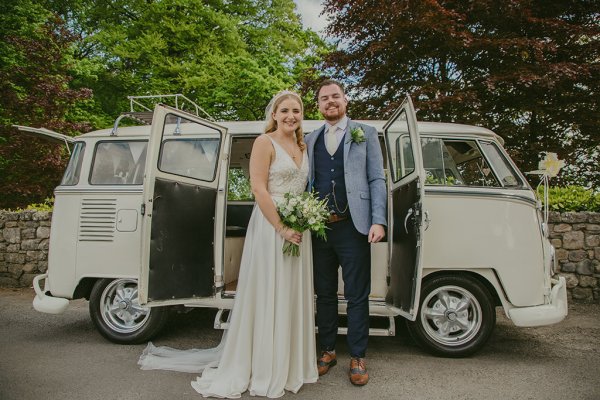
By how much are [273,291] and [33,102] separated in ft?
30.2

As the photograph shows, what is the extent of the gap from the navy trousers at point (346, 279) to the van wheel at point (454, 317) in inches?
33.6

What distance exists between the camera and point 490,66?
25.5 feet

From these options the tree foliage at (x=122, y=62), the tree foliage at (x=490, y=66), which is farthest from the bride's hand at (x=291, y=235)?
the tree foliage at (x=122, y=62)

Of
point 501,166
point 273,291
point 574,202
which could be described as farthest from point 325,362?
point 574,202

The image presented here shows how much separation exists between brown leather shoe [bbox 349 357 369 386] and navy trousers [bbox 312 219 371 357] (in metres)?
0.06

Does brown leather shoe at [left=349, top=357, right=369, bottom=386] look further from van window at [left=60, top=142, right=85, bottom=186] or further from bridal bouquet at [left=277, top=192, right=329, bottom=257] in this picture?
van window at [left=60, top=142, right=85, bottom=186]

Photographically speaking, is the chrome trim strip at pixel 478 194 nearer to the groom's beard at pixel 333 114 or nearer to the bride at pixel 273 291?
the groom's beard at pixel 333 114

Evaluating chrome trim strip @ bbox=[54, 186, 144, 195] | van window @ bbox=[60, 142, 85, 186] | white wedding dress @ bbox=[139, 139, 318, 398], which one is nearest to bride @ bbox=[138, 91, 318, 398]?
white wedding dress @ bbox=[139, 139, 318, 398]

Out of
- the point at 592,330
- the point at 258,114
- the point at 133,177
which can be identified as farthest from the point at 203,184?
the point at 258,114

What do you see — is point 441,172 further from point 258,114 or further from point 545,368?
point 258,114

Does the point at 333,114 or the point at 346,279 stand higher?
the point at 333,114

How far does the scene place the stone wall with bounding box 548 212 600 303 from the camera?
21.8 ft

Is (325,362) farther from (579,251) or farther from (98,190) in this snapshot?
(579,251)

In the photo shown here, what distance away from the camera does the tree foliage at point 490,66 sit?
23.6 feet
